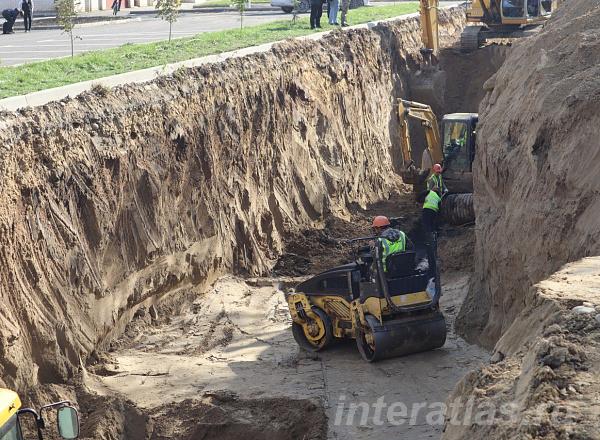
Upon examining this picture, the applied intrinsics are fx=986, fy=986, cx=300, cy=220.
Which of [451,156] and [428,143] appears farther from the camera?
[428,143]

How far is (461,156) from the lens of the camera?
882 inches

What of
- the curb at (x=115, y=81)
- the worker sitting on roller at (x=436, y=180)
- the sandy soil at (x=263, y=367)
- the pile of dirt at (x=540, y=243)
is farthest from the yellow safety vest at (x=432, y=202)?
the curb at (x=115, y=81)

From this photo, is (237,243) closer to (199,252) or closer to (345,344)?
(199,252)

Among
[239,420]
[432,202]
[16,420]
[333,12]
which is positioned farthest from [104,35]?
[16,420]

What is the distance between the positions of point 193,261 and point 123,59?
5.90 m

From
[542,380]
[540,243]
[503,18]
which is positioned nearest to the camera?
[542,380]

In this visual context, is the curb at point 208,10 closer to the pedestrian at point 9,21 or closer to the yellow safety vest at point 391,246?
the pedestrian at point 9,21

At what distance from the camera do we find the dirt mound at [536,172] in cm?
1226

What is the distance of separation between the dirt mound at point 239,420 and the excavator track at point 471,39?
69.3 feet

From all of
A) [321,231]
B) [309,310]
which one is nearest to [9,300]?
[309,310]

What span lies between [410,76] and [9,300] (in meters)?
20.5

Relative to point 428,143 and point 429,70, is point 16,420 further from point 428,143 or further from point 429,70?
point 429,70

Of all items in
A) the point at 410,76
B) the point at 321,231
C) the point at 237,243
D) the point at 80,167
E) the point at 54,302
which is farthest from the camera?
the point at 410,76

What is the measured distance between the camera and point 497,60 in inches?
1249
